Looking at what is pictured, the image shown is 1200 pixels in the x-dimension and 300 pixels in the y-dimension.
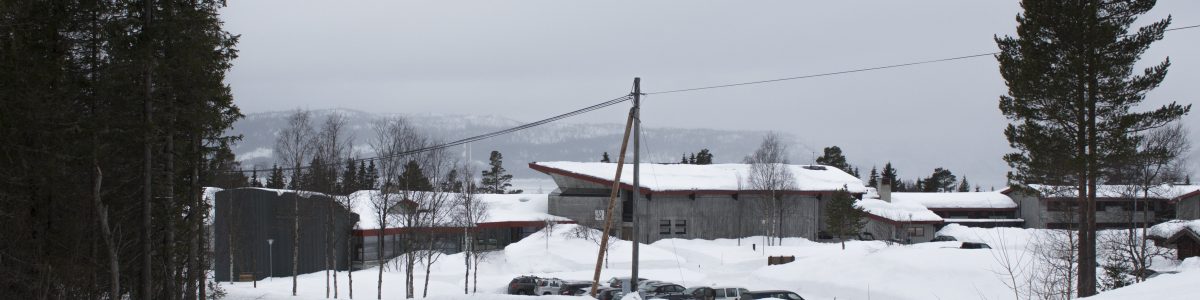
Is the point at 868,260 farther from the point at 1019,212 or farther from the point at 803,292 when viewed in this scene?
the point at 1019,212

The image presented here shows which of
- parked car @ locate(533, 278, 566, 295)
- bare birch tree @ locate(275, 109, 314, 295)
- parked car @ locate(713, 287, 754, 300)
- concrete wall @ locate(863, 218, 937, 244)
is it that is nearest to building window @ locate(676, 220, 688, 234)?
concrete wall @ locate(863, 218, 937, 244)

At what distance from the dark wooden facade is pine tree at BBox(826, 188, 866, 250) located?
33.7m

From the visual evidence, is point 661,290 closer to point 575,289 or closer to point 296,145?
point 575,289

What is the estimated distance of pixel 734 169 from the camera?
247ft

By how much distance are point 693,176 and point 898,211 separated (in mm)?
19236

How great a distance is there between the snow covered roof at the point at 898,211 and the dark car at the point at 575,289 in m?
39.7

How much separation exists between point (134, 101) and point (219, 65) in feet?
16.2

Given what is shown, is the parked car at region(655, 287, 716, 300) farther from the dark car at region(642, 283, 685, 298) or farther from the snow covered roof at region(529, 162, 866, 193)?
the snow covered roof at region(529, 162, 866, 193)

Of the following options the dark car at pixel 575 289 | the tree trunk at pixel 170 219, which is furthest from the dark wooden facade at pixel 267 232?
the tree trunk at pixel 170 219

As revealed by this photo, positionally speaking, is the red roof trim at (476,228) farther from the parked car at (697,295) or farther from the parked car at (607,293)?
the parked car at (697,295)

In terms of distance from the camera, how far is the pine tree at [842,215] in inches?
2446

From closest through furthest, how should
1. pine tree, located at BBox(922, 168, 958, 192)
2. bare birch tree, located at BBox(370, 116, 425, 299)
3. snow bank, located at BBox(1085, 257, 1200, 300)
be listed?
1. snow bank, located at BBox(1085, 257, 1200, 300)
2. bare birch tree, located at BBox(370, 116, 425, 299)
3. pine tree, located at BBox(922, 168, 958, 192)

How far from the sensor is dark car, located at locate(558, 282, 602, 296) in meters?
37.8

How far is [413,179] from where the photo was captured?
37.8m
